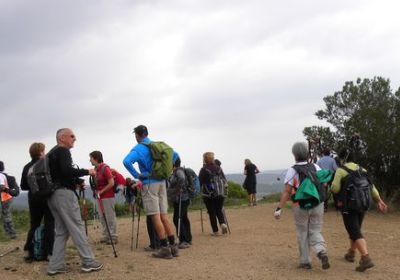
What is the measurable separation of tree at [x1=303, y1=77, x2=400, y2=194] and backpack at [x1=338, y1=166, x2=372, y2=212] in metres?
6.84

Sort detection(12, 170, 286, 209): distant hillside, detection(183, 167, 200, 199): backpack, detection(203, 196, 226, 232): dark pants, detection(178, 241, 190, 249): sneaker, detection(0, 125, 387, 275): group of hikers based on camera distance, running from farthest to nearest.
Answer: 1. detection(12, 170, 286, 209): distant hillside
2. detection(203, 196, 226, 232): dark pants
3. detection(183, 167, 200, 199): backpack
4. detection(178, 241, 190, 249): sneaker
5. detection(0, 125, 387, 275): group of hikers

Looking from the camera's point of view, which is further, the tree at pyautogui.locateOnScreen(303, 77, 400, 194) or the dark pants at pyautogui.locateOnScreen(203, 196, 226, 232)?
the tree at pyautogui.locateOnScreen(303, 77, 400, 194)

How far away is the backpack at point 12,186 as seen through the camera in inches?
433

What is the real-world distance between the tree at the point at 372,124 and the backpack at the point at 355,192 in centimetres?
684

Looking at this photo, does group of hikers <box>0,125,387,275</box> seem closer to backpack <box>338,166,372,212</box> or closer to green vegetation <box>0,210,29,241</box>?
backpack <box>338,166,372,212</box>

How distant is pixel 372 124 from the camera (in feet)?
46.2

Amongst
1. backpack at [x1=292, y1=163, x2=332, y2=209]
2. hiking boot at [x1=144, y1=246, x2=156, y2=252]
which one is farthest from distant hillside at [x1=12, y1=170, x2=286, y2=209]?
backpack at [x1=292, y1=163, x2=332, y2=209]

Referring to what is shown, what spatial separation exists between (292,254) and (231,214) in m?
6.99

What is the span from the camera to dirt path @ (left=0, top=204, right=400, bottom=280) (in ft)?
23.2

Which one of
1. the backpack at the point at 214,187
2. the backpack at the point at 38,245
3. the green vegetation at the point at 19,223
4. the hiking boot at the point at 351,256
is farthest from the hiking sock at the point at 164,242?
the green vegetation at the point at 19,223

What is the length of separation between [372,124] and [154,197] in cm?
829

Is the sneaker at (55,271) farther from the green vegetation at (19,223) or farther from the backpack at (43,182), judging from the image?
the green vegetation at (19,223)

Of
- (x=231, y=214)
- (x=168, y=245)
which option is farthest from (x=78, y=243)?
(x=231, y=214)

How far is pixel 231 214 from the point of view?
15.5 metres
